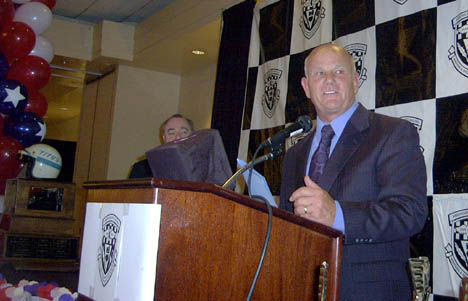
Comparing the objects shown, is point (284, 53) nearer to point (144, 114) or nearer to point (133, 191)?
point (133, 191)

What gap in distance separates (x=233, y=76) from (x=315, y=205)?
8.29ft

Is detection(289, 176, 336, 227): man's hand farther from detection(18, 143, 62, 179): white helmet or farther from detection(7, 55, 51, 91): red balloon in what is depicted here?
detection(7, 55, 51, 91): red balloon

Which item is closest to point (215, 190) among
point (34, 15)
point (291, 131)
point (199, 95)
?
point (291, 131)

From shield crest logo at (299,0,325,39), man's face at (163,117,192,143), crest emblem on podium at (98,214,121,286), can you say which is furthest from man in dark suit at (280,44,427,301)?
man's face at (163,117,192,143)

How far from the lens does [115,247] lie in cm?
102

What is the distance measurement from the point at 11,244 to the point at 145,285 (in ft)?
6.77

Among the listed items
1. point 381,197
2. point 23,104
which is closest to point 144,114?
point 23,104

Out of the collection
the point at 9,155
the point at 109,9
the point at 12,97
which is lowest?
the point at 9,155

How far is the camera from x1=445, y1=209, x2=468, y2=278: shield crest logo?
6.17 ft

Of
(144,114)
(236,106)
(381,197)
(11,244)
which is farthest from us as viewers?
(144,114)

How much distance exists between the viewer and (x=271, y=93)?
3182 millimetres

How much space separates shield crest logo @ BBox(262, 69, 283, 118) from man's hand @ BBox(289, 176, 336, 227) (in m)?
1.98

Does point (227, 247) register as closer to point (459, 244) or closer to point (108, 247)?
point (108, 247)

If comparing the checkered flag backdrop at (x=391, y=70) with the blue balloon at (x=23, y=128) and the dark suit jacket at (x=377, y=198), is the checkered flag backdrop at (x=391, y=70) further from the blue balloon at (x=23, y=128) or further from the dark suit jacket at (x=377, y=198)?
the blue balloon at (x=23, y=128)
